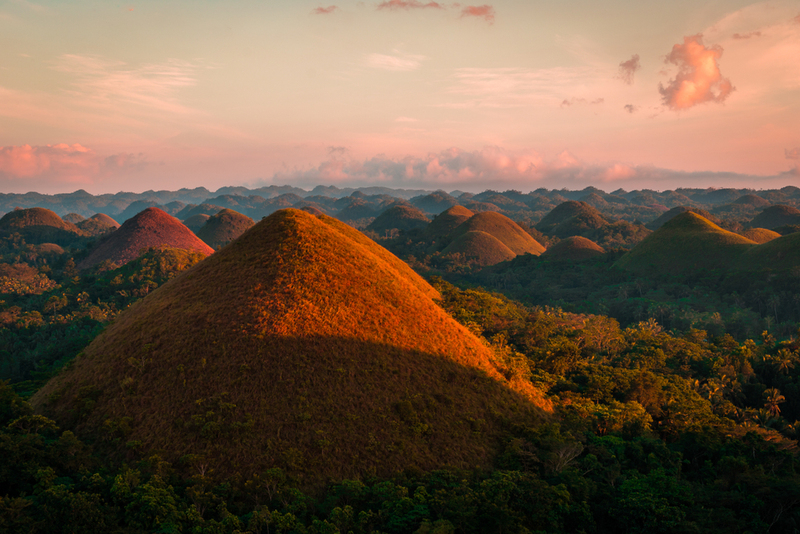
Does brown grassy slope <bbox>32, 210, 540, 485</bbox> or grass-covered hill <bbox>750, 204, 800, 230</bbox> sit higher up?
grass-covered hill <bbox>750, 204, 800, 230</bbox>

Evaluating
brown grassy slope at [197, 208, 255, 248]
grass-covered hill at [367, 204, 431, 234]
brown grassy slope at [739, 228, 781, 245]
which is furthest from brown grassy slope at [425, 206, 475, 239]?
brown grassy slope at [739, 228, 781, 245]

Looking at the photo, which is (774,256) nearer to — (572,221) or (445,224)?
(572,221)

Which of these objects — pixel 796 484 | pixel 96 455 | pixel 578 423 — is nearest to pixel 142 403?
pixel 96 455

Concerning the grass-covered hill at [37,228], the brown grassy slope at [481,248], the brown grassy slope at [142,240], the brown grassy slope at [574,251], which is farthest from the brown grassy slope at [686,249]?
the grass-covered hill at [37,228]

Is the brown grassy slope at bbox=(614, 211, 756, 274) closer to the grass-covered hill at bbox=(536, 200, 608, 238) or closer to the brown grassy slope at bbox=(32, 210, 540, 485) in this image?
the grass-covered hill at bbox=(536, 200, 608, 238)

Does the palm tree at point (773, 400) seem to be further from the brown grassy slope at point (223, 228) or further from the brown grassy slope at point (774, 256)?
the brown grassy slope at point (223, 228)
